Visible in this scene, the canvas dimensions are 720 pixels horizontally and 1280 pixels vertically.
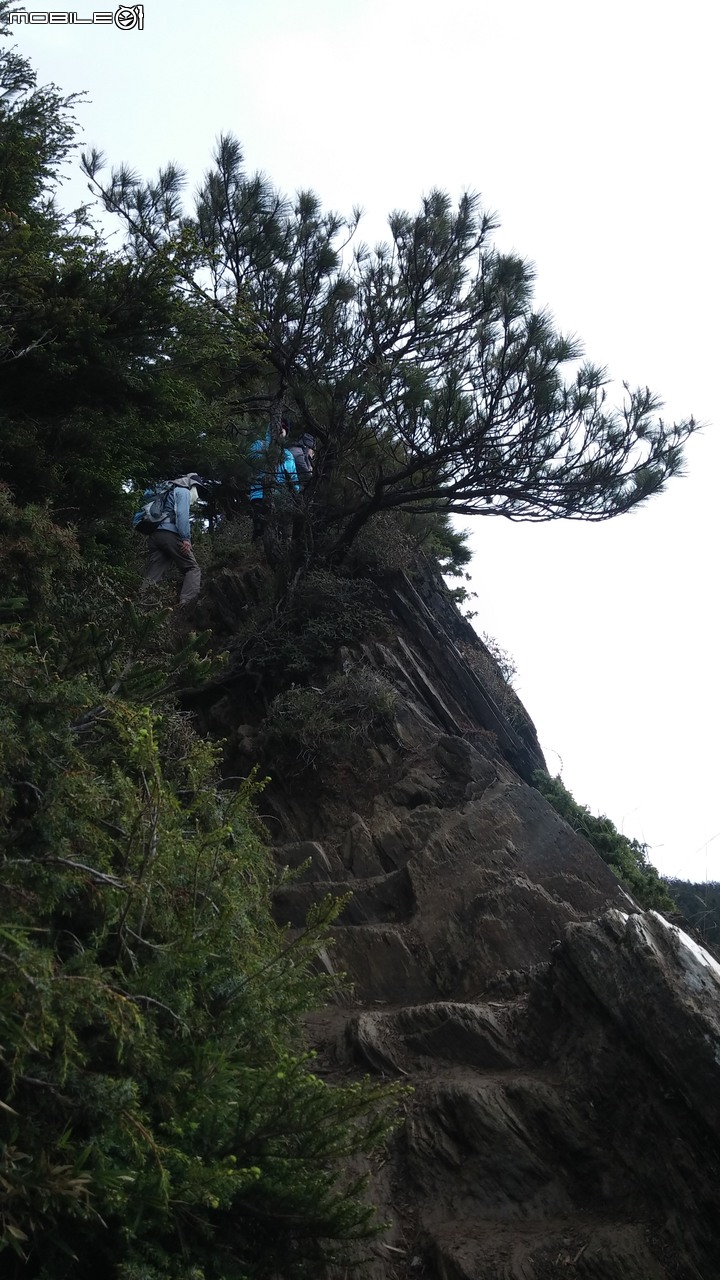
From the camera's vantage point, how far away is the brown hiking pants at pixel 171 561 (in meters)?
10.7

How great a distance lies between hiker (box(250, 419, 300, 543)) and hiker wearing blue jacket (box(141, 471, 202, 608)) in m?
0.81

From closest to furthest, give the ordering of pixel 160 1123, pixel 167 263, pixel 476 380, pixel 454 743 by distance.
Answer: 1. pixel 160 1123
2. pixel 167 263
3. pixel 454 743
4. pixel 476 380

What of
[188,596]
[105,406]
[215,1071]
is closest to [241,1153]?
[215,1071]

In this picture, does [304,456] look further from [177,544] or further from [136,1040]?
[136,1040]

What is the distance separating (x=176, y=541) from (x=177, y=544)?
0.16ft

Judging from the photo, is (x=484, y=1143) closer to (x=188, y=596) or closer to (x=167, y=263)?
(x=167, y=263)

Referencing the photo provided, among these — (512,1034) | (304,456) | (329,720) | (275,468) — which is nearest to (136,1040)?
(512,1034)

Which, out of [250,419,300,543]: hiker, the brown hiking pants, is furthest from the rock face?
[250,419,300,543]: hiker

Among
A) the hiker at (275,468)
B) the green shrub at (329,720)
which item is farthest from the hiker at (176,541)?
the green shrub at (329,720)

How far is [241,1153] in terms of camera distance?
396 cm

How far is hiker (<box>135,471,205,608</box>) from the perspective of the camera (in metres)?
10.6

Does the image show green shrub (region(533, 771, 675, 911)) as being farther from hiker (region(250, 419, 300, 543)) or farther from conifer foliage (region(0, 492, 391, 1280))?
conifer foliage (region(0, 492, 391, 1280))

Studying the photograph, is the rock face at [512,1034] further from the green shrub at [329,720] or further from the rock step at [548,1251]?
the green shrub at [329,720]

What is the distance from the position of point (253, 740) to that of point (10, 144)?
543 cm
